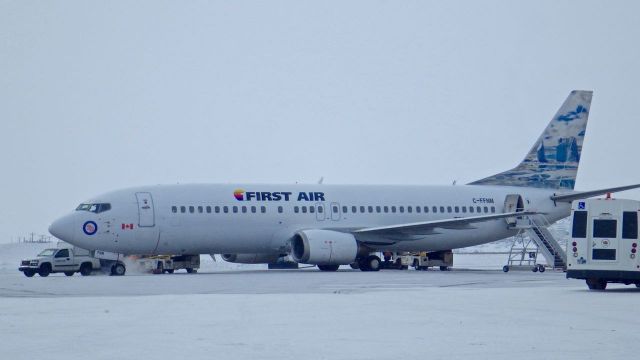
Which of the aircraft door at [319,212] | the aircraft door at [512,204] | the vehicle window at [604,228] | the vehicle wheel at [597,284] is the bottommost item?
the vehicle wheel at [597,284]

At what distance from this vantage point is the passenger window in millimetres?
27062

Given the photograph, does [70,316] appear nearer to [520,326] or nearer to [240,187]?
[520,326]

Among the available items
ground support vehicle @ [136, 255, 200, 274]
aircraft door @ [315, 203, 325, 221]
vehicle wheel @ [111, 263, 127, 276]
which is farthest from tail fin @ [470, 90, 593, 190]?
vehicle wheel @ [111, 263, 127, 276]

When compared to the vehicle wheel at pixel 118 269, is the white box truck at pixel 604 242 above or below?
above

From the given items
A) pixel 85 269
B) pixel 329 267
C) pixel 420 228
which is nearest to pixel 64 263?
pixel 85 269

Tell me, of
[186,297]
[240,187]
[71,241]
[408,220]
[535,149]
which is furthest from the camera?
[535,149]

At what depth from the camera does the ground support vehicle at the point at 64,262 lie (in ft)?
149

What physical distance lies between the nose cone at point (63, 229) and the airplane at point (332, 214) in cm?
4

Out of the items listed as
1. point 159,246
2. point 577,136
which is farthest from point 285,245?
point 577,136

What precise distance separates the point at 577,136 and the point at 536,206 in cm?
503

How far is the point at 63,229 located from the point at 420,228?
1620cm

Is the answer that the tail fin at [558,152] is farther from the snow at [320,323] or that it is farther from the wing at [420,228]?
the snow at [320,323]

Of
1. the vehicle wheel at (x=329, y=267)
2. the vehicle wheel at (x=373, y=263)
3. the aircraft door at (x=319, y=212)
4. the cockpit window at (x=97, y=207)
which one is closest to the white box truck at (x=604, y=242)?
the vehicle wheel at (x=329, y=267)

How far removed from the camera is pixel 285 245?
46469 mm
